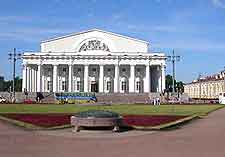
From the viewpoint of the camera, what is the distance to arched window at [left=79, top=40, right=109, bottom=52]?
104375 millimetres

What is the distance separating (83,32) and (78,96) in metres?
27.6

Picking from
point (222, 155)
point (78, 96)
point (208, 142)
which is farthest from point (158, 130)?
point (78, 96)

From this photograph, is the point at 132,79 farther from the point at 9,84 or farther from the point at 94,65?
the point at 9,84

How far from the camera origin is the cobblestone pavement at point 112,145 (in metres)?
12.0

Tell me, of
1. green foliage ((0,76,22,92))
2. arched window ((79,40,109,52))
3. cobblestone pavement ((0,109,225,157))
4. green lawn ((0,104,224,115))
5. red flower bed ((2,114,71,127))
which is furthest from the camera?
green foliage ((0,76,22,92))

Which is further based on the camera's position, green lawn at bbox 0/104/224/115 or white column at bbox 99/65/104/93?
white column at bbox 99/65/104/93

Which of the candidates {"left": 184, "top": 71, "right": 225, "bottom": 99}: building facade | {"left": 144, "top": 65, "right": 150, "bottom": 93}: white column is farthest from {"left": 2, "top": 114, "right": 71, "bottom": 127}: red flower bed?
{"left": 184, "top": 71, "right": 225, "bottom": 99}: building facade

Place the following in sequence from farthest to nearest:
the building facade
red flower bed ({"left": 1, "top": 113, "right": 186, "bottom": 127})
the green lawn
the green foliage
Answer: the green foliage < the building facade < the green lawn < red flower bed ({"left": 1, "top": 113, "right": 186, "bottom": 127})

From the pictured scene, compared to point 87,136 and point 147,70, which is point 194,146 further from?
point 147,70

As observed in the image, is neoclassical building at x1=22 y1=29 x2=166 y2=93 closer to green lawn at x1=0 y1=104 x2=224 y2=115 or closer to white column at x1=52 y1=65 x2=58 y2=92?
white column at x1=52 y1=65 x2=58 y2=92

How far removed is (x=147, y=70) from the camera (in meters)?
101

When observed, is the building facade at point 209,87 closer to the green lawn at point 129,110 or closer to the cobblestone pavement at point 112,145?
the green lawn at point 129,110

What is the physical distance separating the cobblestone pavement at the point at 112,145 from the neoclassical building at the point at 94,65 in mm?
83064

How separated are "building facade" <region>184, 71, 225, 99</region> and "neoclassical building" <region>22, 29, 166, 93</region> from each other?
921 inches
